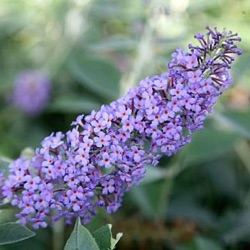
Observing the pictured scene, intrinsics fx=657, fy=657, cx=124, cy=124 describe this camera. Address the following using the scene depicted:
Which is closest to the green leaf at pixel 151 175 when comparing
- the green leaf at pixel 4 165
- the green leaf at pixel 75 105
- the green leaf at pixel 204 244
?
the green leaf at pixel 204 244

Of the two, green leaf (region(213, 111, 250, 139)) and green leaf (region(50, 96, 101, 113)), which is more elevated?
green leaf (region(50, 96, 101, 113))

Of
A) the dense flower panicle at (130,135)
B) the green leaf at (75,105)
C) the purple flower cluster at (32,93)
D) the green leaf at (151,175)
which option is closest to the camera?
the dense flower panicle at (130,135)

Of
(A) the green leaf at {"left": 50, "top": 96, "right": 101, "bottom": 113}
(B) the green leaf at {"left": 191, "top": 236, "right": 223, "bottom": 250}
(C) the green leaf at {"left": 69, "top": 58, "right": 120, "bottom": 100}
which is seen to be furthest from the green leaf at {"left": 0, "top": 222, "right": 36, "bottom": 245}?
(A) the green leaf at {"left": 50, "top": 96, "right": 101, "bottom": 113}

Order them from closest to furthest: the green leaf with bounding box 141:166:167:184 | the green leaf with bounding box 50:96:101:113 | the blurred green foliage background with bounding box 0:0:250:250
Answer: the green leaf with bounding box 141:166:167:184, the blurred green foliage background with bounding box 0:0:250:250, the green leaf with bounding box 50:96:101:113

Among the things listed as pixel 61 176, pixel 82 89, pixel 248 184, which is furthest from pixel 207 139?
pixel 61 176

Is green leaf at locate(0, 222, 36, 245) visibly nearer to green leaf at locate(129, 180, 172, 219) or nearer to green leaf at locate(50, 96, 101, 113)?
green leaf at locate(129, 180, 172, 219)

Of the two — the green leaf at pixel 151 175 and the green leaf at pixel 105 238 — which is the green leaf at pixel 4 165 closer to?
the green leaf at pixel 105 238

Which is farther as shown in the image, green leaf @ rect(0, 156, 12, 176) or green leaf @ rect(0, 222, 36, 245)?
green leaf @ rect(0, 156, 12, 176)
